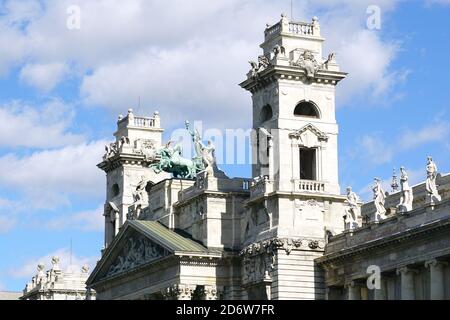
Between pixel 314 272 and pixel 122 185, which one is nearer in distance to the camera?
pixel 314 272

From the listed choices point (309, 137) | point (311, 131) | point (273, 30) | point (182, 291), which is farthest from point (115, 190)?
point (311, 131)

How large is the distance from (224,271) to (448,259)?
2539 cm

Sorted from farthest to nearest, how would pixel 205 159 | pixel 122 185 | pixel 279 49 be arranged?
pixel 122 185 → pixel 205 159 → pixel 279 49

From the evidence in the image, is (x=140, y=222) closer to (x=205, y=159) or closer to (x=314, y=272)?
(x=205, y=159)

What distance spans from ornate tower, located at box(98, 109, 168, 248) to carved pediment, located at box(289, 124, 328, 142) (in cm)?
3068

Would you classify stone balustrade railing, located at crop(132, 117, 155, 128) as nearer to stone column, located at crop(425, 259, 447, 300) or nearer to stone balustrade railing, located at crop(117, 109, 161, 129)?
stone balustrade railing, located at crop(117, 109, 161, 129)

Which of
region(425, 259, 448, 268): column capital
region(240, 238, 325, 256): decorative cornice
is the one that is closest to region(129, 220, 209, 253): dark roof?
region(240, 238, 325, 256): decorative cornice

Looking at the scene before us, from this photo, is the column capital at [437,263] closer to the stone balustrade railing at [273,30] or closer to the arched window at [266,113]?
the arched window at [266,113]

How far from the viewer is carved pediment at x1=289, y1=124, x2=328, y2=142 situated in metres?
94.2

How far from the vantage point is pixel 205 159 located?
336ft
